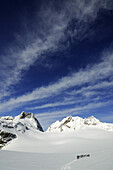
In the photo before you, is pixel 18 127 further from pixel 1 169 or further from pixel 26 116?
pixel 1 169

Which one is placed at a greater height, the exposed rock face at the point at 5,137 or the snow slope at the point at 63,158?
the exposed rock face at the point at 5,137

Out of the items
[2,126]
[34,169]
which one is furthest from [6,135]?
[34,169]

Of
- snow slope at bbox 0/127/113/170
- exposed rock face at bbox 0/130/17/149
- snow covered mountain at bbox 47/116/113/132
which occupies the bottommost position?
snow slope at bbox 0/127/113/170

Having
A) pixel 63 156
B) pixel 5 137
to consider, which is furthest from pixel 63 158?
pixel 5 137

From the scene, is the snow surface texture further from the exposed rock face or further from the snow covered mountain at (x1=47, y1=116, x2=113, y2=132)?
the snow covered mountain at (x1=47, y1=116, x2=113, y2=132)

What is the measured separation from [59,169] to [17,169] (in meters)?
3.76

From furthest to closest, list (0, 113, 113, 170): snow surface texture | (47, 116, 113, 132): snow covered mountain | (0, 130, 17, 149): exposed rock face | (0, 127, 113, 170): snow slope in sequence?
(47, 116, 113, 132): snow covered mountain < (0, 130, 17, 149): exposed rock face < (0, 113, 113, 170): snow surface texture < (0, 127, 113, 170): snow slope

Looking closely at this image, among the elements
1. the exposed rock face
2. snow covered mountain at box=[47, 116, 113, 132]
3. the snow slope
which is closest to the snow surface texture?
the snow slope

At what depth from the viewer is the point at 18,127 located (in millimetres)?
88062

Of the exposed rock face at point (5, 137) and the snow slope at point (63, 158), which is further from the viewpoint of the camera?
the exposed rock face at point (5, 137)

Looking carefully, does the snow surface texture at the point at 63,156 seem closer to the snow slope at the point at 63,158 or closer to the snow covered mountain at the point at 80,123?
the snow slope at the point at 63,158

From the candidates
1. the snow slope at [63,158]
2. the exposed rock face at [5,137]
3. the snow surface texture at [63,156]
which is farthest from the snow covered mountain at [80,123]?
the snow slope at [63,158]

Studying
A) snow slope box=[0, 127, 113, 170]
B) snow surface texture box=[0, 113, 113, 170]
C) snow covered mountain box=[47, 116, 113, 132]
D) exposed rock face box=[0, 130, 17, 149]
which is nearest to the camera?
snow slope box=[0, 127, 113, 170]

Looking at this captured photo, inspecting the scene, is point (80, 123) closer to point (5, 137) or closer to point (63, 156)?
point (5, 137)
